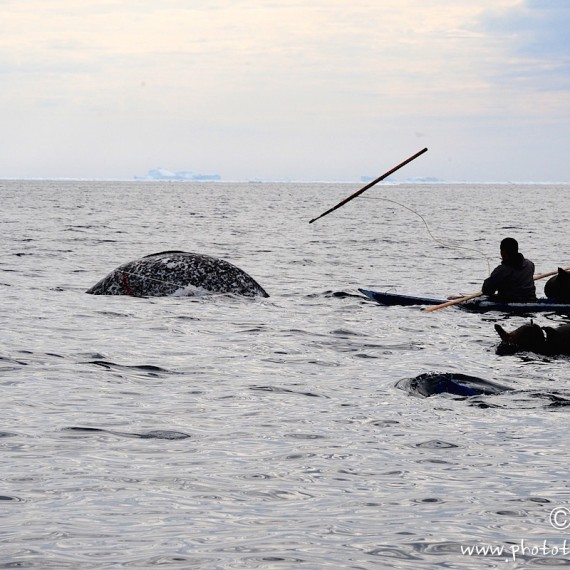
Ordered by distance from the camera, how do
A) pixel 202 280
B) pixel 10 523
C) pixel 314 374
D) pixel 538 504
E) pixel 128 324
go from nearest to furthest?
pixel 10 523 → pixel 538 504 → pixel 314 374 → pixel 128 324 → pixel 202 280

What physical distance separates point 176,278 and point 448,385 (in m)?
8.50

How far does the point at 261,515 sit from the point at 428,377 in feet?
13.5

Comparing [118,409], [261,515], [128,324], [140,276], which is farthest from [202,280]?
[261,515]

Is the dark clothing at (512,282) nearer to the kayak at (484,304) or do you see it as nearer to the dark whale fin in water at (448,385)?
the kayak at (484,304)

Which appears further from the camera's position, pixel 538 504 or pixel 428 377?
pixel 428 377

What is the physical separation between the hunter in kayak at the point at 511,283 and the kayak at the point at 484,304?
0.14 m

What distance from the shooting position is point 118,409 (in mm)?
8156

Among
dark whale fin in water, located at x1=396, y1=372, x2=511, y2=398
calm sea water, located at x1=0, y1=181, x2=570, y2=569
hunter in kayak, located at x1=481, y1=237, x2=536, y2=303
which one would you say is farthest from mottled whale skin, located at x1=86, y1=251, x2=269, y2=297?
dark whale fin in water, located at x1=396, y1=372, x2=511, y2=398

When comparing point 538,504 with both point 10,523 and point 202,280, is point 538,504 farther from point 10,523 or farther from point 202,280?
point 202,280

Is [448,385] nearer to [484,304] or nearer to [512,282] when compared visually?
[484,304]

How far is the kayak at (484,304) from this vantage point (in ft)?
53.8

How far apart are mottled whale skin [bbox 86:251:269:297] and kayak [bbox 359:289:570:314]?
7.56ft

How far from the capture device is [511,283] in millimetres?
16641

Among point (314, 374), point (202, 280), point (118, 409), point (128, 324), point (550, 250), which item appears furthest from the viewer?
point (550, 250)
